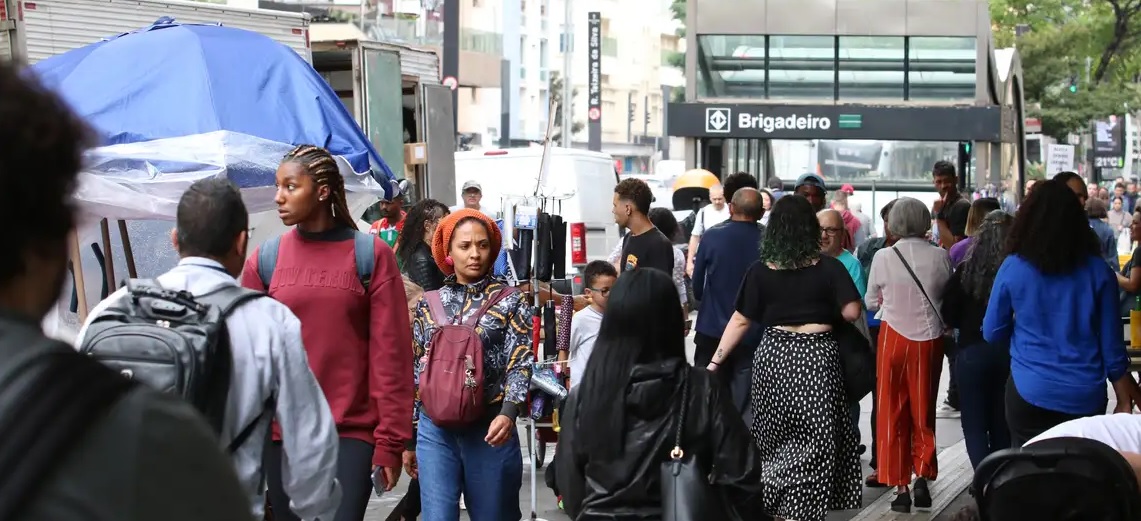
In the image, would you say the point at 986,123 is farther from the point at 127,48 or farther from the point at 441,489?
the point at 441,489

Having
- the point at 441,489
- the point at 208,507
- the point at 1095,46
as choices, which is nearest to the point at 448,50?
the point at 1095,46

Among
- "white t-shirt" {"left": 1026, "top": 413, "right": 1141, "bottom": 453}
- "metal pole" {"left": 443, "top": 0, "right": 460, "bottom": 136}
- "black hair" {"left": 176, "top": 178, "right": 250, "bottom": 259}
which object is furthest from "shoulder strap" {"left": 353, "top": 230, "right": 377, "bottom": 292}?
"metal pole" {"left": 443, "top": 0, "right": 460, "bottom": 136}

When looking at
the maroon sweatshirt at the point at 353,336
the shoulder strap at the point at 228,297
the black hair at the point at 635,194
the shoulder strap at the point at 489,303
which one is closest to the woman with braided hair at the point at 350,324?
the maroon sweatshirt at the point at 353,336

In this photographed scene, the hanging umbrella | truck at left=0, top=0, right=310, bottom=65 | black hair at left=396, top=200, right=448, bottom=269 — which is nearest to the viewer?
the hanging umbrella

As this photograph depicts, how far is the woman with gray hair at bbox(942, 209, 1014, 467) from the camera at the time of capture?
28.6 feet

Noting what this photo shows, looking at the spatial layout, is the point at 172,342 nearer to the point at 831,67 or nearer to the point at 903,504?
the point at 903,504

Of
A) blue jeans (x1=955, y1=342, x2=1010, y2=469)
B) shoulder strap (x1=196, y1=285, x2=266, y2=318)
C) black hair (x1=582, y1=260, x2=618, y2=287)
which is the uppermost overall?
shoulder strap (x1=196, y1=285, x2=266, y2=318)

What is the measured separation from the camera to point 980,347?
8781 millimetres

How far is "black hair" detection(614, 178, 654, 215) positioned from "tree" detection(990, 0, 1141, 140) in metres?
31.0

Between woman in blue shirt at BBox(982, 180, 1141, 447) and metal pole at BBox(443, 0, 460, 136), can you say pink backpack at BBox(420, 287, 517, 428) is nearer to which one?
woman in blue shirt at BBox(982, 180, 1141, 447)

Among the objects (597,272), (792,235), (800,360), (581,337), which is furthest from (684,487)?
(597,272)

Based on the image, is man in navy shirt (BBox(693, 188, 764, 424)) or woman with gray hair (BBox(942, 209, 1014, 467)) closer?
woman with gray hair (BBox(942, 209, 1014, 467))

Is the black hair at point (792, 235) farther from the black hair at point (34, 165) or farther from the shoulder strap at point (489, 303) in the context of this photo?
the black hair at point (34, 165)

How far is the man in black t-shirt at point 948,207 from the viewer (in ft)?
37.8
